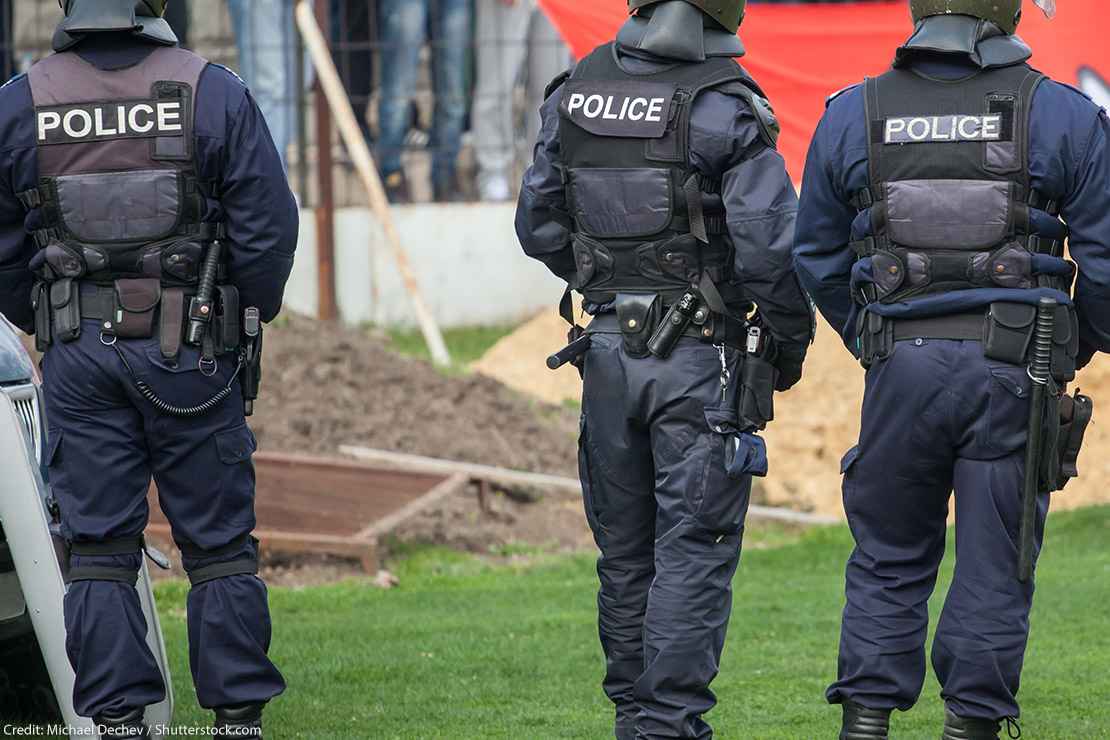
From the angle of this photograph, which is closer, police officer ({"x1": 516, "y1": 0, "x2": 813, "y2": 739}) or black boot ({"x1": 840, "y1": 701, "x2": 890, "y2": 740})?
black boot ({"x1": 840, "y1": 701, "x2": 890, "y2": 740})

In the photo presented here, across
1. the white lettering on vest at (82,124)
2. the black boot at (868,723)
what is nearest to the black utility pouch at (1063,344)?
the black boot at (868,723)

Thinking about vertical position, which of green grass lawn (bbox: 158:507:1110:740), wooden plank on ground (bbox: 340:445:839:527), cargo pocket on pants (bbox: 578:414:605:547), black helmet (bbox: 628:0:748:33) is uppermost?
black helmet (bbox: 628:0:748:33)

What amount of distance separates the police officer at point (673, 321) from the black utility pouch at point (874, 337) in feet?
0.79

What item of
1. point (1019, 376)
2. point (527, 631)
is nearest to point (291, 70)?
point (527, 631)

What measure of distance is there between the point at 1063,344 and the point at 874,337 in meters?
0.50

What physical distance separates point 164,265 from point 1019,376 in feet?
7.93

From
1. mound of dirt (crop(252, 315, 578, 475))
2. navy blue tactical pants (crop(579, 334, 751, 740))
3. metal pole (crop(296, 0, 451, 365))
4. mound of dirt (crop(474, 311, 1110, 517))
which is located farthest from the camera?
metal pole (crop(296, 0, 451, 365))

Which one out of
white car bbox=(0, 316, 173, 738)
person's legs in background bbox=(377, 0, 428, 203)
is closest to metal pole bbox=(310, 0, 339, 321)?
person's legs in background bbox=(377, 0, 428, 203)

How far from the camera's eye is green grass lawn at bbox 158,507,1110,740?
20.0 feet

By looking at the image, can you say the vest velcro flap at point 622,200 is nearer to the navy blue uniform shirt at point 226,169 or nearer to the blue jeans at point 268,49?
the navy blue uniform shirt at point 226,169

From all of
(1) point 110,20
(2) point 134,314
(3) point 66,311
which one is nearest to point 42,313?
(3) point 66,311

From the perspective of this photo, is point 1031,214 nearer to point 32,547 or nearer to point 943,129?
point 943,129

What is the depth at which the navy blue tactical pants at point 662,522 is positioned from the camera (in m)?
5.18

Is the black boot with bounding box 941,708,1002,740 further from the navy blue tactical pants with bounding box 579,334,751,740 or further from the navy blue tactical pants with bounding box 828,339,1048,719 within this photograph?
the navy blue tactical pants with bounding box 579,334,751,740
